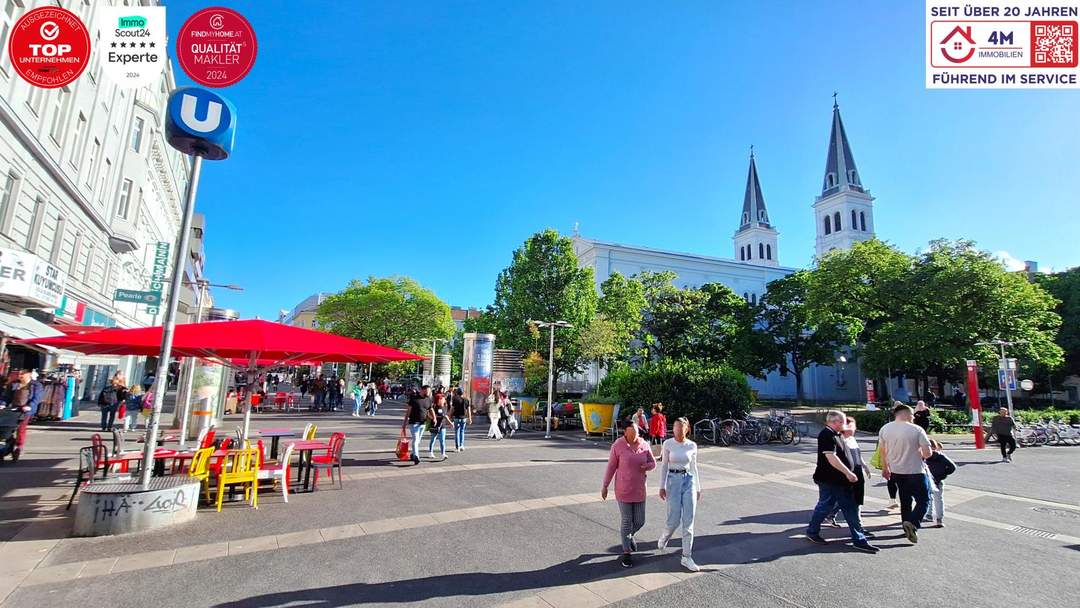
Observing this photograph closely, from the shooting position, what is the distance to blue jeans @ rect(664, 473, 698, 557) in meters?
5.43

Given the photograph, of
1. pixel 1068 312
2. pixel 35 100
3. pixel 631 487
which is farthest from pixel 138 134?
pixel 1068 312

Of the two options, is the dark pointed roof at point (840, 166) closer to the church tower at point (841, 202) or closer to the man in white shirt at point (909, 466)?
the church tower at point (841, 202)

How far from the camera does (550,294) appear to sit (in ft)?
111

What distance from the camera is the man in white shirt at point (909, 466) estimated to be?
645 cm

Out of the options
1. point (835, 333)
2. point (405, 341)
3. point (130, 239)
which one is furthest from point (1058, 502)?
point (405, 341)

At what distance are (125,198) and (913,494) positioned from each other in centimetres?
3212

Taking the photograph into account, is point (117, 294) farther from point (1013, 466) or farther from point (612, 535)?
point (1013, 466)

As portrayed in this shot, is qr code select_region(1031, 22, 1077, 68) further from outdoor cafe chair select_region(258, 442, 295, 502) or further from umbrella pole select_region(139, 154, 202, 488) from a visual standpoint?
outdoor cafe chair select_region(258, 442, 295, 502)

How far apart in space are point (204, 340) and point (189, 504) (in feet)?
7.60

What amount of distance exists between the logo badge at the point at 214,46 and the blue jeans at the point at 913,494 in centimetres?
1010

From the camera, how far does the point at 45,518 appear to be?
6.48 meters

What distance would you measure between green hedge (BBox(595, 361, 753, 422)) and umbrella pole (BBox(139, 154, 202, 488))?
16371mm

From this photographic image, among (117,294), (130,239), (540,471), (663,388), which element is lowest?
(540,471)

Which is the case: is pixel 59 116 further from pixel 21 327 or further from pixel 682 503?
pixel 682 503
